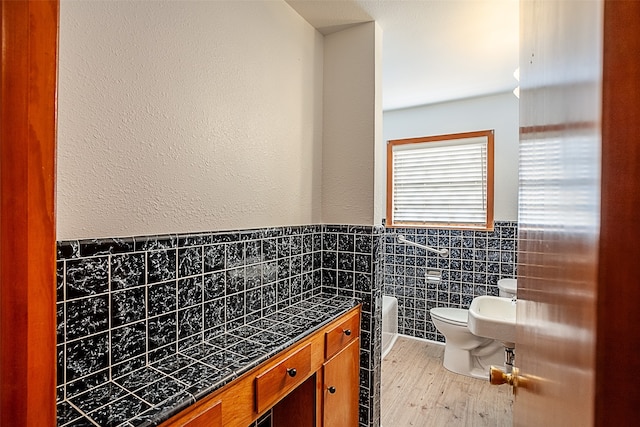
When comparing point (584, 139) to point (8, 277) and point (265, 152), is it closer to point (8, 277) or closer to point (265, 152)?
point (8, 277)

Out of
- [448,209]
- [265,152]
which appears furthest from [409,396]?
[265,152]

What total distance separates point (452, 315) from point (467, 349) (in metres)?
0.29

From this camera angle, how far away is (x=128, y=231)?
1.11m

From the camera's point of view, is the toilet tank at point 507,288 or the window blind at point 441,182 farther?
the window blind at point 441,182

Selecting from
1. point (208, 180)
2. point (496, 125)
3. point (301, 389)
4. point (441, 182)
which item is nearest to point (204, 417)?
point (301, 389)

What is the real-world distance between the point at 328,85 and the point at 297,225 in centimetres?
95

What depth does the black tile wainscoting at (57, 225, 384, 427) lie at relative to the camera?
0.94 m

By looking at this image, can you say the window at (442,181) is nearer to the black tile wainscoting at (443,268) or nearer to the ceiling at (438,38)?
the black tile wainscoting at (443,268)

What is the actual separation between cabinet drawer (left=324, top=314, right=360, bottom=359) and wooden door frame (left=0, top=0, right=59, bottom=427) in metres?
1.21

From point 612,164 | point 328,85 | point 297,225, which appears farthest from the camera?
point 328,85

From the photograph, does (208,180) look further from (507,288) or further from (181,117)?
(507,288)

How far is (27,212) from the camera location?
513 mm

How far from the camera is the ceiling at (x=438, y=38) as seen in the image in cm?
185

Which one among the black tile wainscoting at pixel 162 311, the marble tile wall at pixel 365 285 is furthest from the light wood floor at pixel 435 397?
the black tile wainscoting at pixel 162 311
